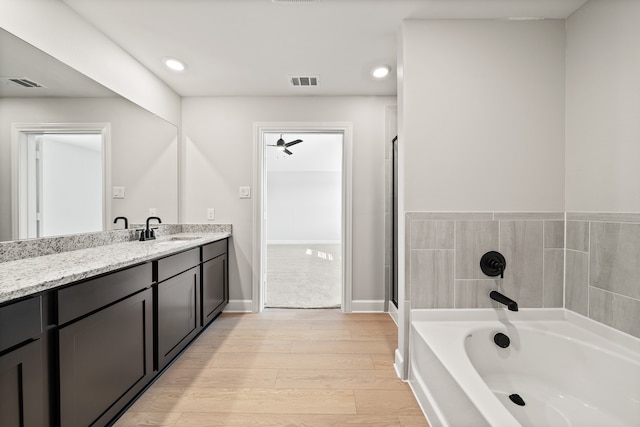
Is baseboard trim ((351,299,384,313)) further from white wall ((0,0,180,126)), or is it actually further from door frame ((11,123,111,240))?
white wall ((0,0,180,126))

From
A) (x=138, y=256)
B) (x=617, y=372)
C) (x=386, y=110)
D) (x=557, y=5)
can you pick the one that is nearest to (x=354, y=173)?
(x=386, y=110)

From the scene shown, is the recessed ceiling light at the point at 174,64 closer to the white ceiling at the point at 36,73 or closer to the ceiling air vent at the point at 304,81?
the white ceiling at the point at 36,73

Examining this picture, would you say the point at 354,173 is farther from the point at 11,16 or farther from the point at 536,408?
the point at 11,16

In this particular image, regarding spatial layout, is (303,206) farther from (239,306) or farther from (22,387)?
(22,387)

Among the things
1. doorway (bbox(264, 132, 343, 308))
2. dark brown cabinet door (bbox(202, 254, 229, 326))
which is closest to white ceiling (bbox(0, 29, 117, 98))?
dark brown cabinet door (bbox(202, 254, 229, 326))

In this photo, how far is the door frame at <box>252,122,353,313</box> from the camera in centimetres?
293

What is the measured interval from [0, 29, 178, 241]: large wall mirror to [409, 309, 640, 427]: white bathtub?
2.24 meters

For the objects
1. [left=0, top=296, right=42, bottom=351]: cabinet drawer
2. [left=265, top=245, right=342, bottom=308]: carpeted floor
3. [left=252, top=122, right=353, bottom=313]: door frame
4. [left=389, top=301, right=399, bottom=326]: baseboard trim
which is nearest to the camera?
[left=0, top=296, right=42, bottom=351]: cabinet drawer

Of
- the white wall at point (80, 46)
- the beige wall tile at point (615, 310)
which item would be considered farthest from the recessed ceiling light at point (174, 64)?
the beige wall tile at point (615, 310)

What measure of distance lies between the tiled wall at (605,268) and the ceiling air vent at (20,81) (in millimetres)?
3188

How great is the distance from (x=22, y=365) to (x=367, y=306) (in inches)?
100

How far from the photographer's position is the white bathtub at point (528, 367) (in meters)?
1.26

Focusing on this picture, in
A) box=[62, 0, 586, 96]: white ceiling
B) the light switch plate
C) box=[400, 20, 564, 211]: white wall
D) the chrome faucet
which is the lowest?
the chrome faucet

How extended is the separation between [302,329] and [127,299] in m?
1.50
